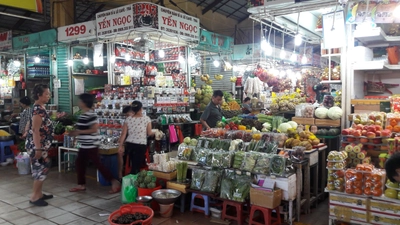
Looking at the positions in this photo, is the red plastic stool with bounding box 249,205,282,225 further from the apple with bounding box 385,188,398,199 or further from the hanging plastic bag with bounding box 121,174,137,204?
the hanging plastic bag with bounding box 121,174,137,204

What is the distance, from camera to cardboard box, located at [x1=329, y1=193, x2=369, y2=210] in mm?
3990

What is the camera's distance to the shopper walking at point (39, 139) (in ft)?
17.2

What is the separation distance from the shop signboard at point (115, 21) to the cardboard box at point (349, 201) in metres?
5.61

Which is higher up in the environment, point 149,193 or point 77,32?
point 77,32

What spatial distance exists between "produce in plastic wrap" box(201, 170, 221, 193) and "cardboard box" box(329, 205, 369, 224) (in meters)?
1.59

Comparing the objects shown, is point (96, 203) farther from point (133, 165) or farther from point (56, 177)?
point (56, 177)

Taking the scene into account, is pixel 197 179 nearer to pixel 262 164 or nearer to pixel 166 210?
pixel 166 210

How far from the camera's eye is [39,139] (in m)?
5.25

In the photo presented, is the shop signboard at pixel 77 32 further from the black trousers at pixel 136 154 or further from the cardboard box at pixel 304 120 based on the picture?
the cardboard box at pixel 304 120

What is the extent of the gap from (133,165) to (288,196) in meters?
3.08

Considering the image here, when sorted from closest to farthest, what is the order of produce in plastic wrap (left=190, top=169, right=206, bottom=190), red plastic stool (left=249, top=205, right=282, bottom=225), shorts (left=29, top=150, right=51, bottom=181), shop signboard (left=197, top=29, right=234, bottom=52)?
A: red plastic stool (left=249, top=205, right=282, bottom=225), produce in plastic wrap (left=190, top=169, right=206, bottom=190), shorts (left=29, top=150, right=51, bottom=181), shop signboard (left=197, top=29, right=234, bottom=52)

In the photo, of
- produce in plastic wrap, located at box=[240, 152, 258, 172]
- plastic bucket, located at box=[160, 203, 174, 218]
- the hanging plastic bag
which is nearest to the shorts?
the hanging plastic bag

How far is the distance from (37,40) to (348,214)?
431 inches

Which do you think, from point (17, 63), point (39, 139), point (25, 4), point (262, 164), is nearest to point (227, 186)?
point (262, 164)
